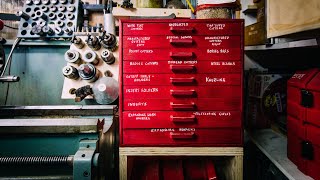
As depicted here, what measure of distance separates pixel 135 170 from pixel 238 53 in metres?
1.05

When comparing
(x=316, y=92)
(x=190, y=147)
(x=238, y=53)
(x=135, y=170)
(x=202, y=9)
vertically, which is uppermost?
(x=202, y=9)

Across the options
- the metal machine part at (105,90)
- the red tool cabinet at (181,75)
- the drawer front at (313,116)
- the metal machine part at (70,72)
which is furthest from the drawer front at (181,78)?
the metal machine part at (70,72)

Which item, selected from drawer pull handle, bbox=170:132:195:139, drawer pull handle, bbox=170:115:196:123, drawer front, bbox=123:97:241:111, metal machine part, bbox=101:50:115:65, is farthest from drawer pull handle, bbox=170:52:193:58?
metal machine part, bbox=101:50:115:65

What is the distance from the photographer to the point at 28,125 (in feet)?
4.18

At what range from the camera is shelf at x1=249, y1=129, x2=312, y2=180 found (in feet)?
4.68

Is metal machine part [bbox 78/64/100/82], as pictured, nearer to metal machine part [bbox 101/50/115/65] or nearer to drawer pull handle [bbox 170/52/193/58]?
metal machine part [bbox 101/50/115/65]

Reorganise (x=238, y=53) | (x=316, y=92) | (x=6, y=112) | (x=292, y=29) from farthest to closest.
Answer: (x=6, y=112) < (x=238, y=53) < (x=316, y=92) < (x=292, y=29)

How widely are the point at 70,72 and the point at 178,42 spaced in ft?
2.78

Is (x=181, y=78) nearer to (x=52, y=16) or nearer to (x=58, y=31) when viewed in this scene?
(x=58, y=31)

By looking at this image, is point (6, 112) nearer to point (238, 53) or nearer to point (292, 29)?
point (238, 53)

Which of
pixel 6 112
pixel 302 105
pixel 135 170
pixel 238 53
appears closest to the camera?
pixel 302 105

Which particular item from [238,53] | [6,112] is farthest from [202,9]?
[6,112]

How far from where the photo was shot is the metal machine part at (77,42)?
2.02 metres

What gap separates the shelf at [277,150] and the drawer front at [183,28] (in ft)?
2.71
